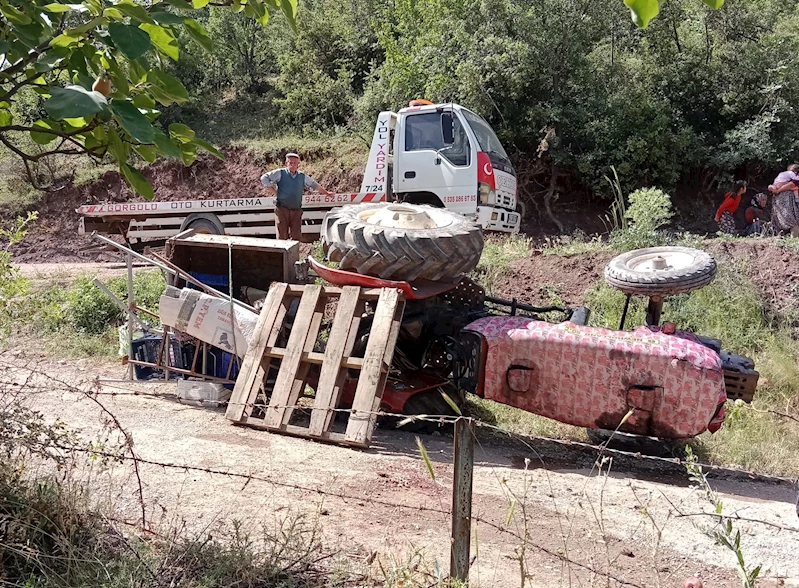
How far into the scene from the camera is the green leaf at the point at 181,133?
265 centimetres

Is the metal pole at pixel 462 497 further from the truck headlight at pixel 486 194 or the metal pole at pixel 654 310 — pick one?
the truck headlight at pixel 486 194

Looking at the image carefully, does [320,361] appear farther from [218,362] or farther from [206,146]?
[206,146]

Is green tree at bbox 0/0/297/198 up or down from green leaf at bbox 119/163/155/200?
up

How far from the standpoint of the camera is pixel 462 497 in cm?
278

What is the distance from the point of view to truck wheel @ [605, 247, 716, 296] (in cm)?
537

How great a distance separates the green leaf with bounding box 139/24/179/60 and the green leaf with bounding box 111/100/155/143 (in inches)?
18.5

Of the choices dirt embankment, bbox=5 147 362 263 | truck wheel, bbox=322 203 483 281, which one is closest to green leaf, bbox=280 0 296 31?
truck wheel, bbox=322 203 483 281

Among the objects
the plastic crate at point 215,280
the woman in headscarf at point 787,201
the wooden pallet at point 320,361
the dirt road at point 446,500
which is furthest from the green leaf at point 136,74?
the woman in headscarf at point 787,201

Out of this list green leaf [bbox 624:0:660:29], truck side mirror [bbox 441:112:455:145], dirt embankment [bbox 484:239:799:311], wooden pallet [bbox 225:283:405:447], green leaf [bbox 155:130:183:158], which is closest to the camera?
green leaf [bbox 624:0:660:29]

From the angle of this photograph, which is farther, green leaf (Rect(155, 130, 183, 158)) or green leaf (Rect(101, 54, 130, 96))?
green leaf (Rect(101, 54, 130, 96))

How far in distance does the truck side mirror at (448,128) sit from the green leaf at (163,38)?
9320 mm

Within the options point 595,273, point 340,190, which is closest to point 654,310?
point 595,273

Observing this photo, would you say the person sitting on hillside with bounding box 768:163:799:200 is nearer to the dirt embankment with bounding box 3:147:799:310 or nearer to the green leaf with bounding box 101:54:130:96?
the dirt embankment with bounding box 3:147:799:310

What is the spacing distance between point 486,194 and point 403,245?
6.13 m
